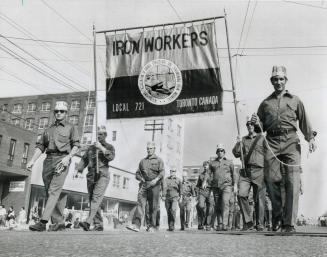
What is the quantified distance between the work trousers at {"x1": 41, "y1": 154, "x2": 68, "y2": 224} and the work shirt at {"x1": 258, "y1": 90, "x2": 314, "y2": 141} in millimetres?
2889

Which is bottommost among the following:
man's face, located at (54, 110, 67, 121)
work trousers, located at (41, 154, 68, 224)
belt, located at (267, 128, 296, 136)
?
work trousers, located at (41, 154, 68, 224)

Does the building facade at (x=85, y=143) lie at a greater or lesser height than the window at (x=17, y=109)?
lesser

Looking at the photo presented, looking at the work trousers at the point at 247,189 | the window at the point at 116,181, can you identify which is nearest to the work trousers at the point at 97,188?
the work trousers at the point at 247,189

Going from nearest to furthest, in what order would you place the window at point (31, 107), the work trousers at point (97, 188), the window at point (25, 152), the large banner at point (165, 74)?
the work trousers at point (97, 188) → the large banner at point (165, 74) → the window at point (25, 152) → the window at point (31, 107)

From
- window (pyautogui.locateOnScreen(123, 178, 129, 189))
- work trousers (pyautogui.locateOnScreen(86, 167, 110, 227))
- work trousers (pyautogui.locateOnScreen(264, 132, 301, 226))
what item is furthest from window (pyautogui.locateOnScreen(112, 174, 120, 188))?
work trousers (pyautogui.locateOnScreen(264, 132, 301, 226))

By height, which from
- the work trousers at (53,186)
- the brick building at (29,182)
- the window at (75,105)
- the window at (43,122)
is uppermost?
the window at (75,105)

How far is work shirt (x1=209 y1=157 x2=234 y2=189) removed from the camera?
9.94 metres

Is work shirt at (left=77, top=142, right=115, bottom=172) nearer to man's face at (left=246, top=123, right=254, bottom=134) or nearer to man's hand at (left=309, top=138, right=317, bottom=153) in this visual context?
man's face at (left=246, top=123, right=254, bottom=134)

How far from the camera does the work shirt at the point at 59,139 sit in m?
6.27

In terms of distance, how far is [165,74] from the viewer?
9.20m

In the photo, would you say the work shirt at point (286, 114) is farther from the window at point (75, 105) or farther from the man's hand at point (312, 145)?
the window at point (75, 105)

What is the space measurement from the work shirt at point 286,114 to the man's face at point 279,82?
93mm

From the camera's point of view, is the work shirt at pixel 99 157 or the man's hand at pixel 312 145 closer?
the man's hand at pixel 312 145

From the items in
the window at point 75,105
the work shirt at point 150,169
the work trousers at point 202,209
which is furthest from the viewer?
the window at point 75,105
